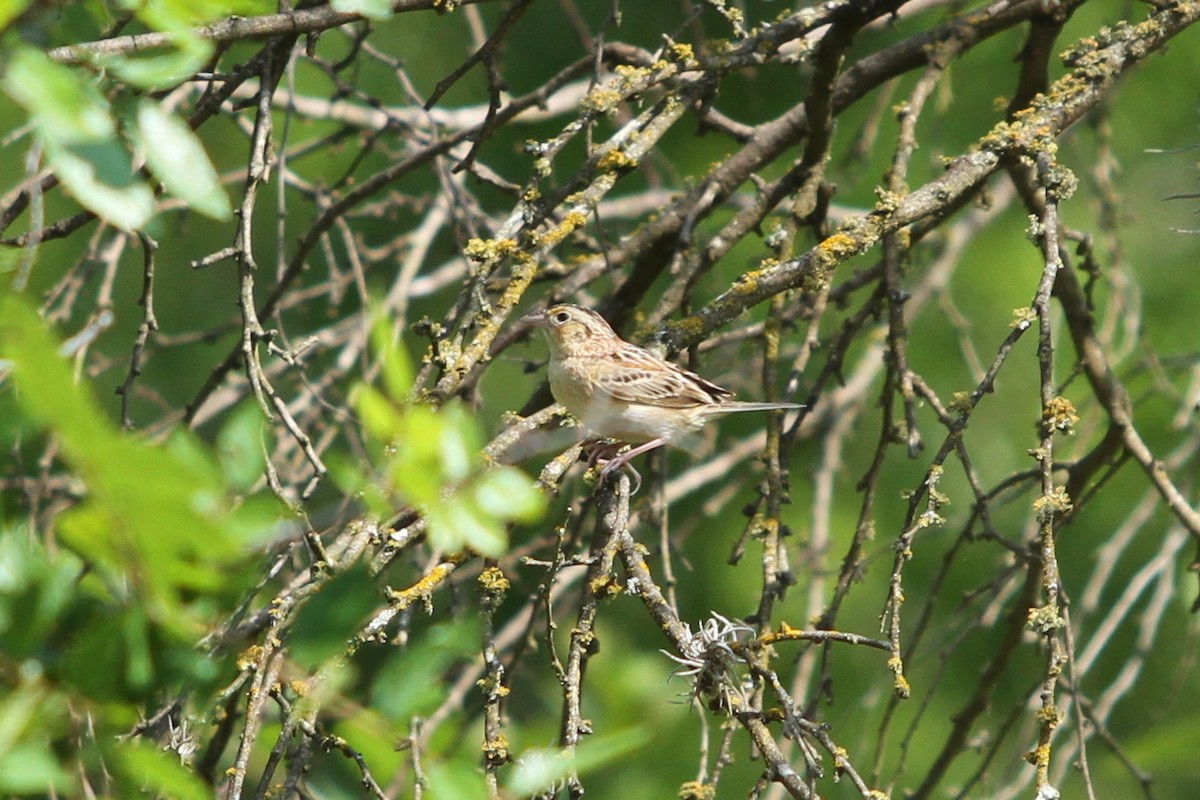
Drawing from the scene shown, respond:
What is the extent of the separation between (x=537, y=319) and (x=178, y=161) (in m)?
2.77

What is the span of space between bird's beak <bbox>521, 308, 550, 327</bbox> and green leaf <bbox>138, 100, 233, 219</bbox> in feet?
8.98

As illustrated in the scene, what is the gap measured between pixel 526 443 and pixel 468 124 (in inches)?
84.1

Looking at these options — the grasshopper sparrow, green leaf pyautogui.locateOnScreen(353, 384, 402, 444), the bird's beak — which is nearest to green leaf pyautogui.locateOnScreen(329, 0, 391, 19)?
green leaf pyautogui.locateOnScreen(353, 384, 402, 444)

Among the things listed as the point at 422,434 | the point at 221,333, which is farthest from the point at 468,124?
the point at 422,434

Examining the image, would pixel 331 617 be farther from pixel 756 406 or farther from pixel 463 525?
pixel 756 406

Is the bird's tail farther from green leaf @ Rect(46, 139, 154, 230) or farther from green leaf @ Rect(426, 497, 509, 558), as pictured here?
green leaf @ Rect(46, 139, 154, 230)

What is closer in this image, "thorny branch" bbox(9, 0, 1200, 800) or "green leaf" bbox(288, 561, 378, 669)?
"green leaf" bbox(288, 561, 378, 669)

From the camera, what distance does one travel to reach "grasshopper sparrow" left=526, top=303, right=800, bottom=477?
356cm

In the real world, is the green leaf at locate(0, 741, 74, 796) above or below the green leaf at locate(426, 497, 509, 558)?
below

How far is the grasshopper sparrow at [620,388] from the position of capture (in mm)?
3557

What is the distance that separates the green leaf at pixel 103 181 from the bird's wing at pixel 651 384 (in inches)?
92.4

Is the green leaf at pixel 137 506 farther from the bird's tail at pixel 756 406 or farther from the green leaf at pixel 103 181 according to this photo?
the bird's tail at pixel 756 406

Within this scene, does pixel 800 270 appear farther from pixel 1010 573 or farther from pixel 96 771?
pixel 96 771

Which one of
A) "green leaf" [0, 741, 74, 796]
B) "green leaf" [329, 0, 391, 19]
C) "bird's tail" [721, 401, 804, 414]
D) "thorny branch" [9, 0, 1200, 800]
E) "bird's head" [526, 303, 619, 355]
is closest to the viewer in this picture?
"green leaf" [0, 741, 74, 796]
